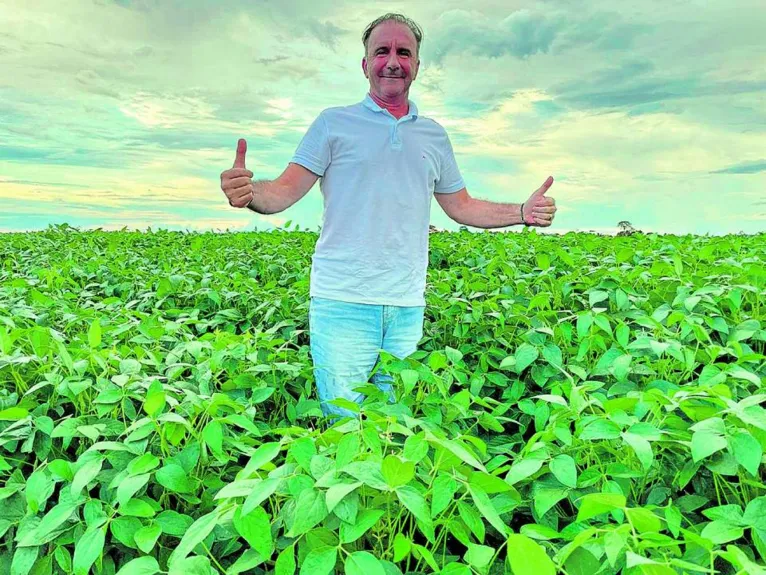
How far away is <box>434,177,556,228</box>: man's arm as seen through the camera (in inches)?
133

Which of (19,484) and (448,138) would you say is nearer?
(19,484)

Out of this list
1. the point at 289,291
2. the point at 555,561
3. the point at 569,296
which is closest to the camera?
the point at 555,561

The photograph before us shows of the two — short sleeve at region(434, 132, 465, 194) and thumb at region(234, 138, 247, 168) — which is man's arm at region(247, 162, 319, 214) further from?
short sleeve at region(434, 132, 465, 194)

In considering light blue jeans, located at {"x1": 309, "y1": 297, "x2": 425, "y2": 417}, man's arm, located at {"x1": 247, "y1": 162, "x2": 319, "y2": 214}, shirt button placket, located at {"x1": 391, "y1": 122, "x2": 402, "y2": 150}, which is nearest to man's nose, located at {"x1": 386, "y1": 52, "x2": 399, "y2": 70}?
shirt button placket, located at {"x1": 391, "y1": 122, "x2": 402, "y2": 150}

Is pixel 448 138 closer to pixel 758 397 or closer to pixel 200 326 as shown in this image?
pixel 200 326

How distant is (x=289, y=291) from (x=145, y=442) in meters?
2.24

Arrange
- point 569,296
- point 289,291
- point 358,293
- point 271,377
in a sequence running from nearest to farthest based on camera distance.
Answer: point 271,377 < point 358,293 < point 569,296 < point 289,291

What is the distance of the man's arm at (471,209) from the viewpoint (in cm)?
349

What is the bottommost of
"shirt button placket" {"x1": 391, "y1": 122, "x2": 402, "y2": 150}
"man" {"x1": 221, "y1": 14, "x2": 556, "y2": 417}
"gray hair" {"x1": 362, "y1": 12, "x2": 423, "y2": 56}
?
"man" {"x1": 221, "y1": 14, "x2": 556, "y2": 417}

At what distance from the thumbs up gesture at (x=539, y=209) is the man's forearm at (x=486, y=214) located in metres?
0.08

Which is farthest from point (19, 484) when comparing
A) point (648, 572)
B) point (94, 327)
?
point (648, 572)

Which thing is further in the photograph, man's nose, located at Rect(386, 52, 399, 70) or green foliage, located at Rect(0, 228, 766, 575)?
man's nose, located at Rect(386, 52, 399, 70)

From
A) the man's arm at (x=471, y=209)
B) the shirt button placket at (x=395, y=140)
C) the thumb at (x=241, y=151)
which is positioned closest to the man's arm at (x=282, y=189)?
the thumb at (x=241, y=151)

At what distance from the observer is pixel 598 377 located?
8.55 ft
